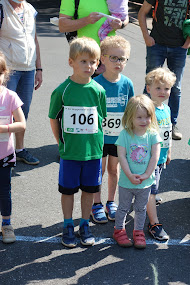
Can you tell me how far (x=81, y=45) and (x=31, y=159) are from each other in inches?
85.6

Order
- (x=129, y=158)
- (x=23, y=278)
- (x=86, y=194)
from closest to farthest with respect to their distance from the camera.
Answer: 1. (x=23, y=278)
2. (x=129, y=158)
3. (x=86, y=194)

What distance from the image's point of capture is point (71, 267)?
358 centimetres

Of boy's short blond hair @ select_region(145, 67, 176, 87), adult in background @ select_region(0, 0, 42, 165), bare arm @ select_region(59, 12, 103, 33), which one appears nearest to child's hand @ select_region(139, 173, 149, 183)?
boy's short blond hair @ select_region(145, 67, 176, 87)

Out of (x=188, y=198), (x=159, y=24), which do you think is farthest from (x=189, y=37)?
(x=188, y=198)

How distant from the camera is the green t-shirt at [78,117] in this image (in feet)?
11.9

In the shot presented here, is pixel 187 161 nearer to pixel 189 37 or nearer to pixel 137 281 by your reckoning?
pixel 189 37

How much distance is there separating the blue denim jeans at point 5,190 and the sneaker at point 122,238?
36.2 inches

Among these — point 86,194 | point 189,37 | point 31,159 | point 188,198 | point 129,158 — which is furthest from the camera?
point 189,37

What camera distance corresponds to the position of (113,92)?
13.3 ft

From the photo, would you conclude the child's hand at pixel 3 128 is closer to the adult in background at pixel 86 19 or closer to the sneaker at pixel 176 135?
the adult in background at pixel 86 19

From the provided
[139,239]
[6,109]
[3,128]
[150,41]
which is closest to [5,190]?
[3,128]

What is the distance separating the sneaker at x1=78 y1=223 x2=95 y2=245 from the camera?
3.86 meters

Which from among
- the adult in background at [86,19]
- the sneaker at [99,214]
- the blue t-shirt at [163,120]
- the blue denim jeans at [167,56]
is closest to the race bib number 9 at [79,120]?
the blue t-shirt at [163,120]

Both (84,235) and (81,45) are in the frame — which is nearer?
(81,45)
